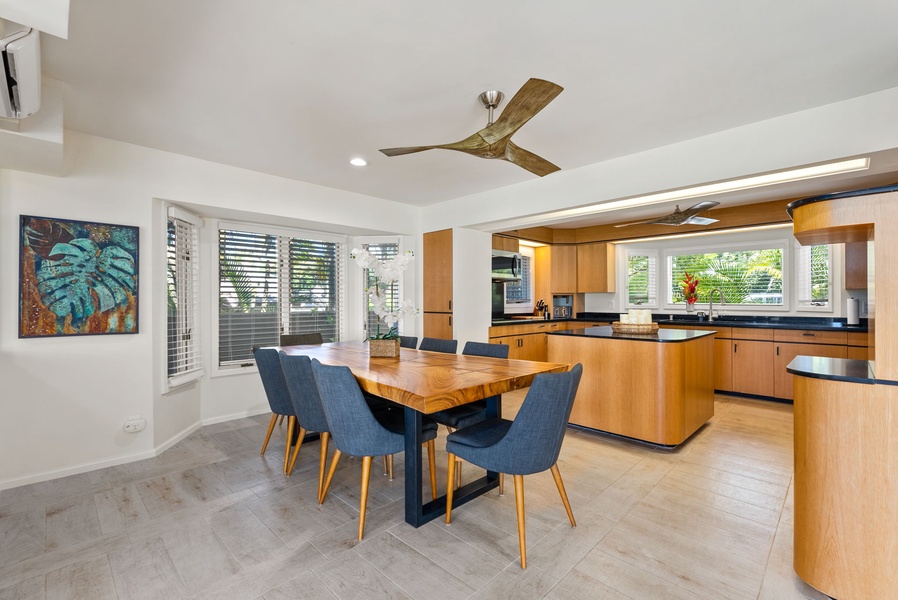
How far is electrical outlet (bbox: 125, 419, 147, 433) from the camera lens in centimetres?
319

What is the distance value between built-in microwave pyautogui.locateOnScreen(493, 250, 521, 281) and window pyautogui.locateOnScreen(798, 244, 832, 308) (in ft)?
11.7

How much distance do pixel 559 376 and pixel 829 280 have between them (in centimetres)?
515

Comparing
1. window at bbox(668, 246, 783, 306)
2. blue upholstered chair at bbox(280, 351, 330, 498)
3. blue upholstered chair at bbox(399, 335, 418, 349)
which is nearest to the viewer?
blue upholstered chair at bbox(280, 351, 330, 498)

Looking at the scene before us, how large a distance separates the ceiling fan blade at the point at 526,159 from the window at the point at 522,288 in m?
3.79

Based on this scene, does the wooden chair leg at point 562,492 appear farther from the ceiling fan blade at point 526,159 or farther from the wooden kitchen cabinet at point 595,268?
the wooden kitchen cabinet at point 595,268

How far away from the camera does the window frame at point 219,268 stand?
13.8 ft

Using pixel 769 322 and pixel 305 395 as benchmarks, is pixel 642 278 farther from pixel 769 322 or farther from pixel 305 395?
pixel 305 395

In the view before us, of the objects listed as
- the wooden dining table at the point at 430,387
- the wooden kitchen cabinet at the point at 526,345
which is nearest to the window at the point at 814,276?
the wooden kitchen cabinet at the point at 526,345

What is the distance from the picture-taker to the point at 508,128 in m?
2.13

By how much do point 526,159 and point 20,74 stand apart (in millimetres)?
2522

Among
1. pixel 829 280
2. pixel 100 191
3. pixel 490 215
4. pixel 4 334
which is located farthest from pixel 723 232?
pixel 4 334

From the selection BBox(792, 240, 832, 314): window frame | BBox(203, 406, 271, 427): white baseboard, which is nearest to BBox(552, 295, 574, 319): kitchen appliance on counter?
BBox(792, 240, 832, 314): window frame

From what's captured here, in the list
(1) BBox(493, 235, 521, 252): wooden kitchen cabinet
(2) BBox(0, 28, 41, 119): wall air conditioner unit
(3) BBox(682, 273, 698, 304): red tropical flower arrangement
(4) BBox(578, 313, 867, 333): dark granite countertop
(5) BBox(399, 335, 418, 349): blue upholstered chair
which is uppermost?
(2) BBox(0, 28, 41, 119): wall air conditioner unit

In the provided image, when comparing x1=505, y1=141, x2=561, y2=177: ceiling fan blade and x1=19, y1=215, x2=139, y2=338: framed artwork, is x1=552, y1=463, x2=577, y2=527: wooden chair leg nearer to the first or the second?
x1=505, y1=141, x2=561, y2=177: ceiling fan blade
